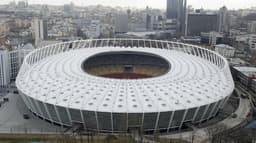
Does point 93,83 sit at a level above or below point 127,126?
above

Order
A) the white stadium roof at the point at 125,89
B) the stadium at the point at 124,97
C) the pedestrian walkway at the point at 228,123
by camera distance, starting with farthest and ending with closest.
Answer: the pedestrian walkway at the point at 228,123
the white stadium roof at the point at 125,89
the stadium at the point at 124,97

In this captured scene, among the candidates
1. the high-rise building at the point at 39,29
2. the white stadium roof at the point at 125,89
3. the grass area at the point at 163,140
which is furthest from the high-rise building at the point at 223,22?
the grass area at the point at 163,140

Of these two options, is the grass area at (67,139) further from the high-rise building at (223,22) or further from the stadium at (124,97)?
the high-rise building at (223,22)

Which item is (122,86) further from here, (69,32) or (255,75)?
(69,32)

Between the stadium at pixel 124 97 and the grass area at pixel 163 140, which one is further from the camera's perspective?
the stadium at pixel 124 97

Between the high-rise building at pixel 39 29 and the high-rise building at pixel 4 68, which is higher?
the high-rise building at pixel 39 29

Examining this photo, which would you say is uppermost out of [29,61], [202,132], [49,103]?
[29,61]

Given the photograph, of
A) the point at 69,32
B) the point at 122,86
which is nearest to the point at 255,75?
the point at 122,86

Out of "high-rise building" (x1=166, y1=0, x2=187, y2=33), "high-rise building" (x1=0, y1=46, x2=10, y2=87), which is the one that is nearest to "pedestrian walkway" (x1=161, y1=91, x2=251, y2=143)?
"high-rise building" (x1=0, y1=46, x2=10, y2=87)

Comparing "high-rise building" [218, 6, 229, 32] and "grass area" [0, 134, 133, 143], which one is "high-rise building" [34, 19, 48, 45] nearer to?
"grass area" [0, 134, 133, 143]
